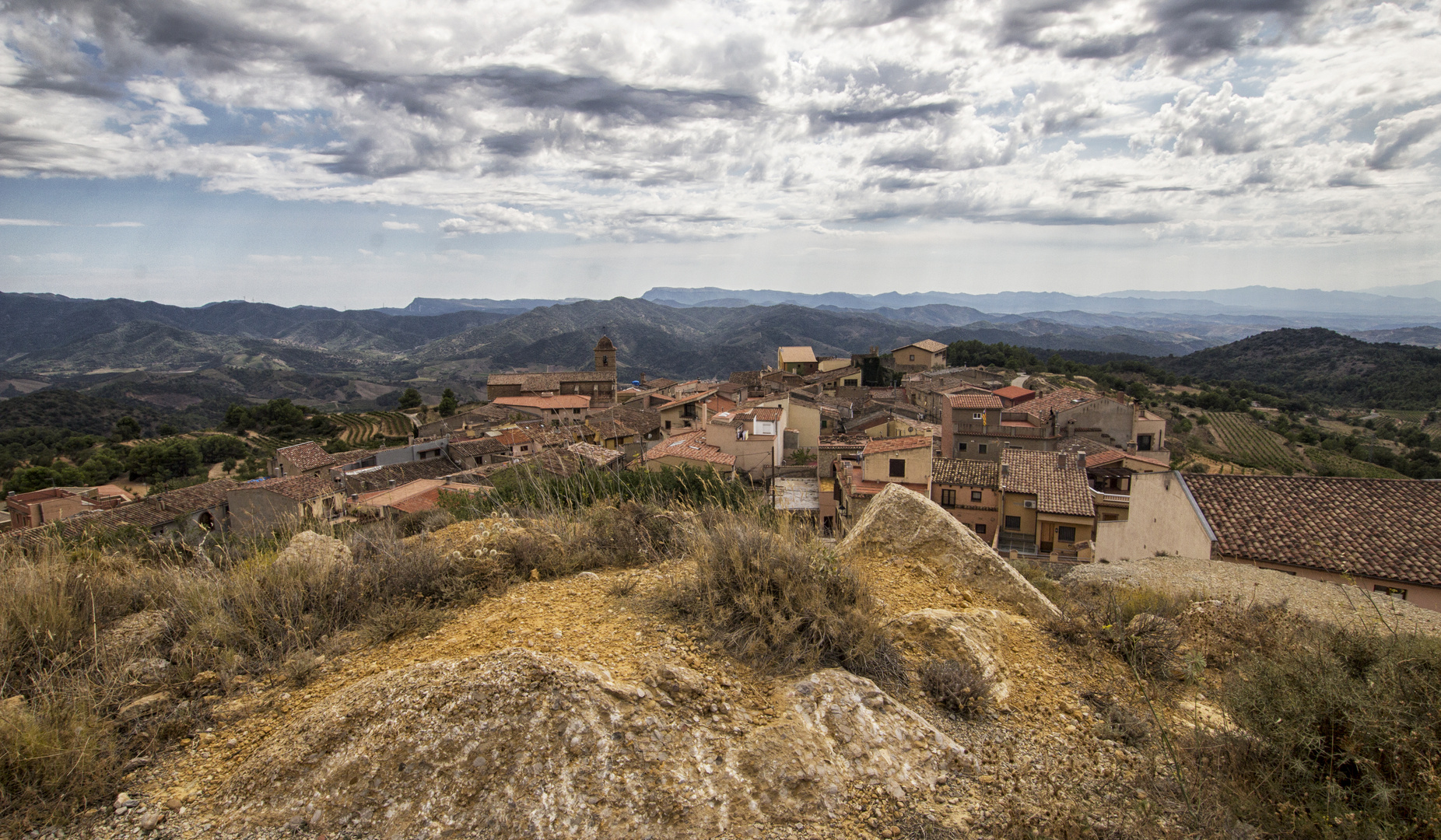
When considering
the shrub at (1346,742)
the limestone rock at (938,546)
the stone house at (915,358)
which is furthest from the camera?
the stone house at (915,358)

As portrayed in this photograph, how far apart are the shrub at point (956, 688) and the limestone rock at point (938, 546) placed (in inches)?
61.8

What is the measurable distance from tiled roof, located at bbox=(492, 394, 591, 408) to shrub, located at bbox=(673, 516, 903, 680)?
177 ft

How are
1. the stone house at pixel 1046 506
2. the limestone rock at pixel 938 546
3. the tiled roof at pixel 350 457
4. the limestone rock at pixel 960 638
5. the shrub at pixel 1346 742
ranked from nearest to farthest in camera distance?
the shrub at pixel 1346 742 < the limestone rock at pixel 960 638 < the limestone rock at pixel 938 546 < the stone house at pixel 1046 506 < the tiled roof at pixel 350 457

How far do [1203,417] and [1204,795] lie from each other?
256 feet

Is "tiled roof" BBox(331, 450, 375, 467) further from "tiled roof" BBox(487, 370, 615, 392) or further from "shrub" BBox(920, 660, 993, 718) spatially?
"shrub" BBox(920, 660, 993, 718)

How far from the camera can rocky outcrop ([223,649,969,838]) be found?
2.95 m

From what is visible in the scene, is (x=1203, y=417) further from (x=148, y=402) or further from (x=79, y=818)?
(x=148, y=402)

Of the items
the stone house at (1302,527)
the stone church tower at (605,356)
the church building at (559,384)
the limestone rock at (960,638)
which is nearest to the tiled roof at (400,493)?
the limestone rock at (960,638)

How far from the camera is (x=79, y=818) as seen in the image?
284cm

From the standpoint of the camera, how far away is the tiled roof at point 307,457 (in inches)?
1610

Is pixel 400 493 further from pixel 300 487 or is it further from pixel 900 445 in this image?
pixel 900 445

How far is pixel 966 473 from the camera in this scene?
86.0 ft

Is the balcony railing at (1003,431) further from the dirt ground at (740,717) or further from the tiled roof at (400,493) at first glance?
the dirt ground at (740,717)

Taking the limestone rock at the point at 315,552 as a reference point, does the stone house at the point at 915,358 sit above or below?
below
